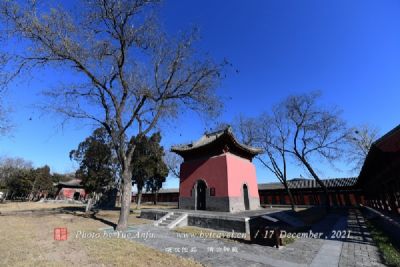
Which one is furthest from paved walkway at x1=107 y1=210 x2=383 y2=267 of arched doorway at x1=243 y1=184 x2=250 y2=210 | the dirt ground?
arched doorway at x1=243 y1=184 x2=250 y2=210

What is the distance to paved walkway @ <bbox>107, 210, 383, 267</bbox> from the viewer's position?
577 centimetres

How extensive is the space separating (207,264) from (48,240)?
6.09 m

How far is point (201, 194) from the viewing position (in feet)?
53.1

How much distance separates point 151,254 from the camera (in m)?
6.49

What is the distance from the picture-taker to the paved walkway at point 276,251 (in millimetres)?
5775

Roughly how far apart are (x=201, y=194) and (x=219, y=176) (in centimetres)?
222

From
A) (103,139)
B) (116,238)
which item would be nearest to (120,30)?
(116,238)

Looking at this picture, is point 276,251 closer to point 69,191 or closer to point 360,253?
point 360,253

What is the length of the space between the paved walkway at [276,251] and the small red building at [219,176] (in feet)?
19.8

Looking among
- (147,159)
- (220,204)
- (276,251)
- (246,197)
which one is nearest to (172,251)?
(276,251)

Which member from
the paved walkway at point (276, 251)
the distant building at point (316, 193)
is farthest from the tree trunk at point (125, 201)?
the distant building at point (316, 193)

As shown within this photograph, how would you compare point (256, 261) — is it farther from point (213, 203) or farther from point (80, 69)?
point (80, 69)

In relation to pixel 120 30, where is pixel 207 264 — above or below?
below

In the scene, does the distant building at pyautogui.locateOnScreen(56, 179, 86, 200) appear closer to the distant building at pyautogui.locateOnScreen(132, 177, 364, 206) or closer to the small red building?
the small red building
